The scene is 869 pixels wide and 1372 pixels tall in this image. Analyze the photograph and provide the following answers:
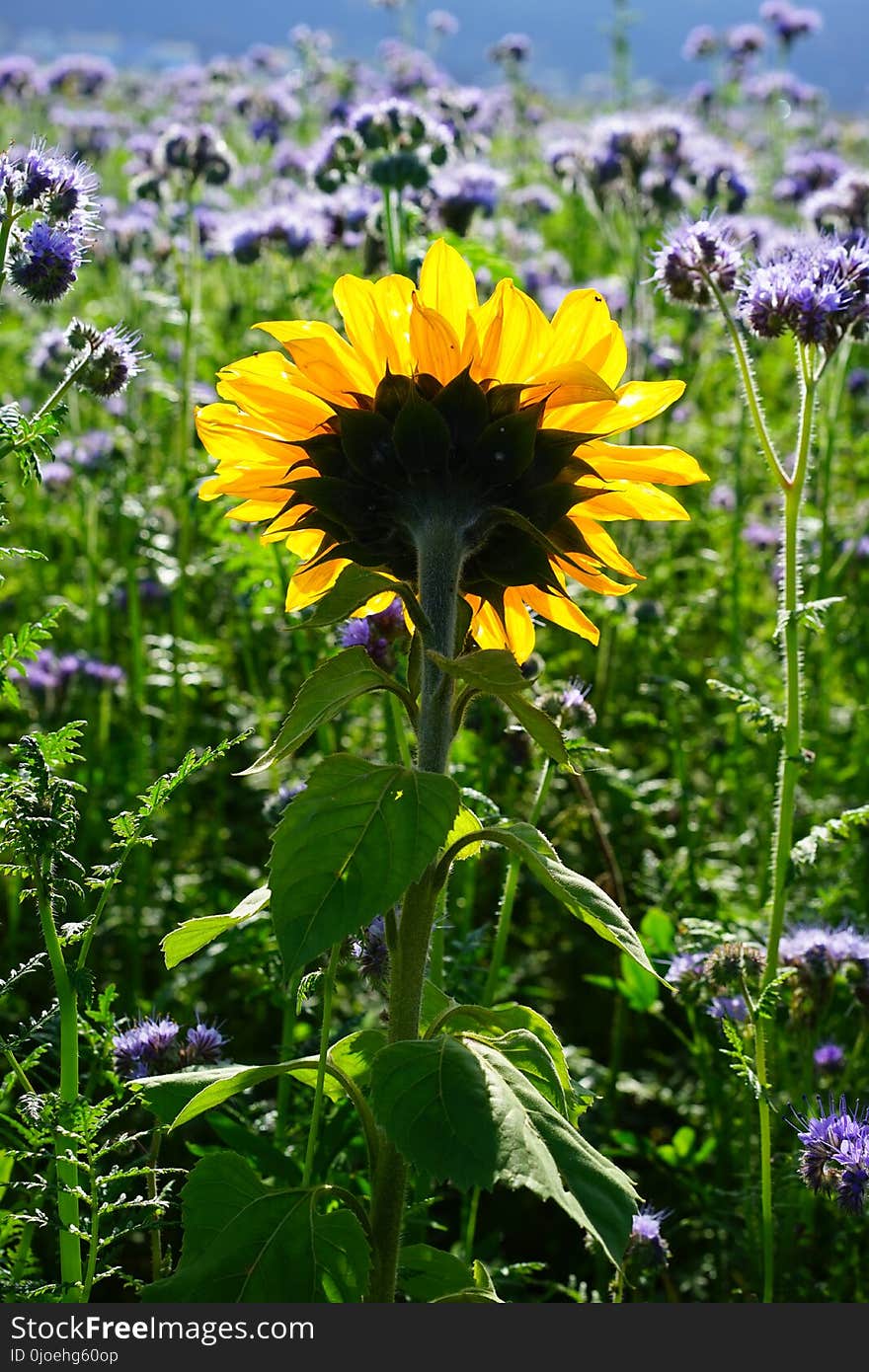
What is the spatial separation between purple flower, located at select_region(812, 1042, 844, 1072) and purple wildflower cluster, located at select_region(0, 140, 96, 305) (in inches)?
78.3

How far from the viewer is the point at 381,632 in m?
2.71

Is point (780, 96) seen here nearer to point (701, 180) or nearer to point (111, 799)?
point (701, 180)

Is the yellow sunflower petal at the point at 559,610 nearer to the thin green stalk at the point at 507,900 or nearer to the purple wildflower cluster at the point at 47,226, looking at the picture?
the thin green stalk at the point at 507,900

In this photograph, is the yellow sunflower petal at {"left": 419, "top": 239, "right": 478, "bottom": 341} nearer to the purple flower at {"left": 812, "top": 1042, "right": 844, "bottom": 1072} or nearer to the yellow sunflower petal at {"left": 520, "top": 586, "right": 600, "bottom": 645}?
the yellow sunflower petal at {"left": 520, "top": 586, "right": 600, "bottom": 645}

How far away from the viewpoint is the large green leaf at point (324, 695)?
1.45 meters

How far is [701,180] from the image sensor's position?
573 centimetres

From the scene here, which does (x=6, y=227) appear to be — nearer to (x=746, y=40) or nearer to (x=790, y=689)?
(x=790, y=689)

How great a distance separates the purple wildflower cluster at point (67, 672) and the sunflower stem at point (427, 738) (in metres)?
3.00

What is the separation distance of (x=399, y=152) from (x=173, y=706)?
1681 millimetres

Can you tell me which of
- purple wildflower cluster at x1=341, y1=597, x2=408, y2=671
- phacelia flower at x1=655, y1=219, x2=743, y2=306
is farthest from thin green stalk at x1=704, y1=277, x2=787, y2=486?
purple wildflower cluster at x1=341, y1=597, x2=408, y2=671

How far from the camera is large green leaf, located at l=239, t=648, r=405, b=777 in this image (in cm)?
145

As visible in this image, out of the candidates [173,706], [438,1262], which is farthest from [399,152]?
[438,1262]

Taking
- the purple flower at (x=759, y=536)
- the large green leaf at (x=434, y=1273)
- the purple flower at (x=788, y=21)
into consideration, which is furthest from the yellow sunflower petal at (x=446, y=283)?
the purple flower at (x=788, y=21)

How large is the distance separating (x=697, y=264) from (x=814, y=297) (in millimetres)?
259
